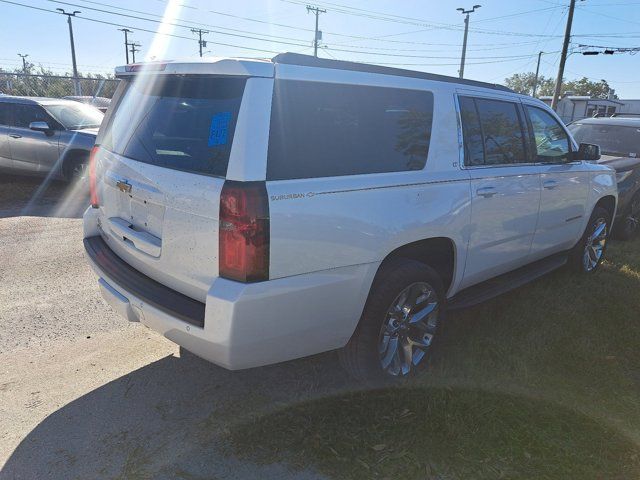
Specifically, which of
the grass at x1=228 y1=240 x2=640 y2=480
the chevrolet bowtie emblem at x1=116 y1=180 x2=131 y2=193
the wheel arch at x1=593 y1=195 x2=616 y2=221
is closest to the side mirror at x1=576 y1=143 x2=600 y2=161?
the wheel arch at x1=593 y1=195 x2=616 y2=221

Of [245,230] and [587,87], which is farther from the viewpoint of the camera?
[587,87]

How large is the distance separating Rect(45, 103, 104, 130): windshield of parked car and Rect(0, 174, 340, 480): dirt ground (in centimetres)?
528

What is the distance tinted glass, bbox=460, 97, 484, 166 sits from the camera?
347 cm

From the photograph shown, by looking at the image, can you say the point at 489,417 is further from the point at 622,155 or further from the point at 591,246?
the point at 622,155

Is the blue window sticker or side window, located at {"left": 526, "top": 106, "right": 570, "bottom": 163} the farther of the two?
side window, located at {"left": 526, "top": 106, "right": 570, "bottom": 163}

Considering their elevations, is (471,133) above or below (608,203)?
above

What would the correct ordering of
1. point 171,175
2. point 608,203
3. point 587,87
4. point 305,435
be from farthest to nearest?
point 587,87
point 608,203
point 305,435
point 171,175

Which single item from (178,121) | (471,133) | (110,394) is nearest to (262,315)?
(178,121)

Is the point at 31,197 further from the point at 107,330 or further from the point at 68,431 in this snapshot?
the point at 68,431

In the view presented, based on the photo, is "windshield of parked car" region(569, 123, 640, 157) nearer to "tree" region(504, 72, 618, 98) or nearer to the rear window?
the rear window

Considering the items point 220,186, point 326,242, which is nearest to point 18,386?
point 220,186

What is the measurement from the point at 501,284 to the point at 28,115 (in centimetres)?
874

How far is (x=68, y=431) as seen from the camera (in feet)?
8.86

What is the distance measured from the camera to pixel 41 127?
850 centimetres
